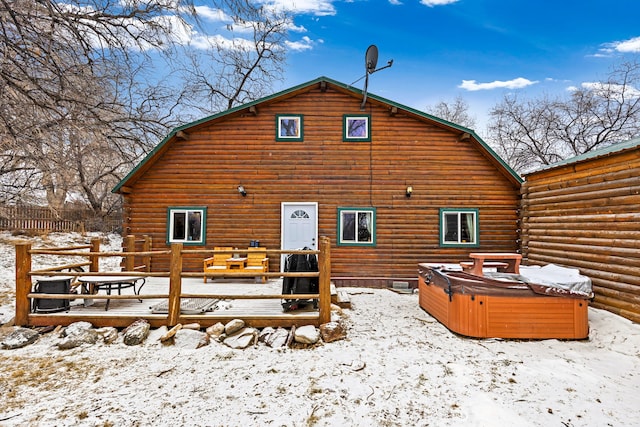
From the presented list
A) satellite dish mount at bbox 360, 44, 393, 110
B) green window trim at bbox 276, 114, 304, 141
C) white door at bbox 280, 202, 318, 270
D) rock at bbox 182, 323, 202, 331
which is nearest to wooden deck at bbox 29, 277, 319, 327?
rock at bbox 182, 323, 202, 331

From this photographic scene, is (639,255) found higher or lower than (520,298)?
higher

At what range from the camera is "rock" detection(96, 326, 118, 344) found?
4348 mm

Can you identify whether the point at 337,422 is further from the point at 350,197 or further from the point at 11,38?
the point at 350,197

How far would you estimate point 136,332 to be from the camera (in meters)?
4.35

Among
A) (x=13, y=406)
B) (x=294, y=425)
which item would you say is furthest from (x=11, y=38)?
(x=294, y=425)

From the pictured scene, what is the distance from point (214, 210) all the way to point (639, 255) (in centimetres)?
859

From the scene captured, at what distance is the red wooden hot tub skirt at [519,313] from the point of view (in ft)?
14.8

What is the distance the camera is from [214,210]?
8570 mm

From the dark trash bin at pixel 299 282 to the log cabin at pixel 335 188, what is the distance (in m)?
3.12

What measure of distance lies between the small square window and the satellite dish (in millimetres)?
1313

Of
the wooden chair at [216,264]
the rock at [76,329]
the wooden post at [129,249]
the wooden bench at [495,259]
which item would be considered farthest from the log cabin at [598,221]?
the wooden post at [129,249]

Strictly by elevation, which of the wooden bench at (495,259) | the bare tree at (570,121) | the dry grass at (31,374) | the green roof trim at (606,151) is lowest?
the dry grass at (31,374)

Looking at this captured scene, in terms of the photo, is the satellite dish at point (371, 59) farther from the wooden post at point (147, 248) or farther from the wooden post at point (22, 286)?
the wooden post at point (22, 286)

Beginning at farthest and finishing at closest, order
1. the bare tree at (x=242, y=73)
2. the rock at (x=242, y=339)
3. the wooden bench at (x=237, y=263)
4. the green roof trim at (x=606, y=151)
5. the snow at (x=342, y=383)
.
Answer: the bare tree at (x=242, y=73), the wooden bench at (x=237, y=263), the green roof trim at (x=606, y=151), the rock at (x=242, y=339), the snow at (x=342, y=383)
